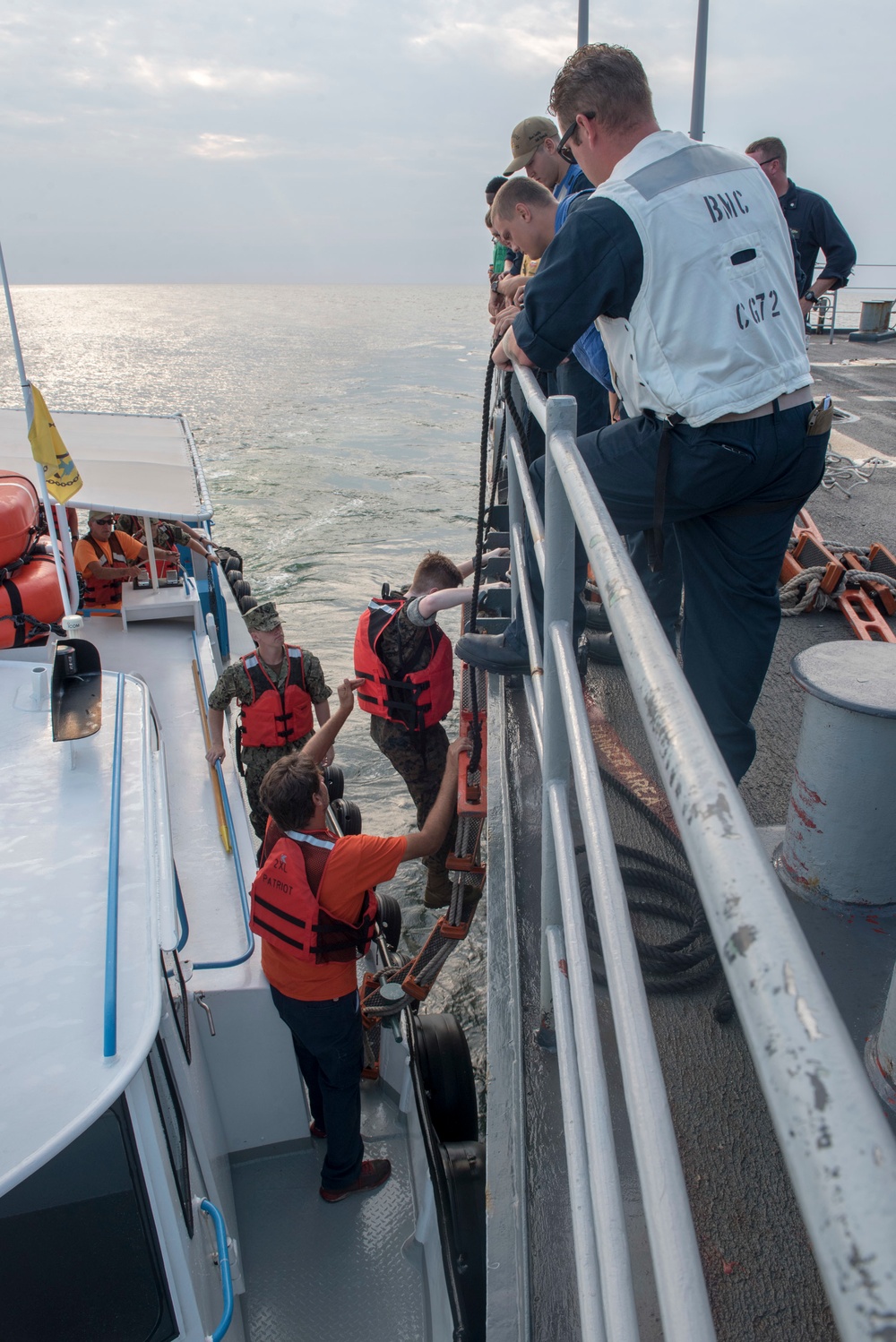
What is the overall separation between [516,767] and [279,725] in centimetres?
349

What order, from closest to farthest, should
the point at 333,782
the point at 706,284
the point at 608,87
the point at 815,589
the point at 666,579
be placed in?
the point at 706,284 → the point at 608,87 → the point at 666,579 → the point at 815,589 → the point at 333,782

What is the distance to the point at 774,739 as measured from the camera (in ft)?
11.8

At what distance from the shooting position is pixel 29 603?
681 centimetres

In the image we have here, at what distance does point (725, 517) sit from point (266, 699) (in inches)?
182

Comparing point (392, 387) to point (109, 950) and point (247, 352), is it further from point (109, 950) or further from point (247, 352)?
point (109, 950)

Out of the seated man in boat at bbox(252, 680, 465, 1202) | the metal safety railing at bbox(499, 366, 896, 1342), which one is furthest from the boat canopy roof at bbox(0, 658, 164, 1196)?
the metal safety railing at bbox(499, 366, 896, 1342)

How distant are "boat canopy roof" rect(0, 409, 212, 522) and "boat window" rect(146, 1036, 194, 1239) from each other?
19.9 feet

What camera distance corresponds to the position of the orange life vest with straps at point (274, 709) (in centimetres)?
646

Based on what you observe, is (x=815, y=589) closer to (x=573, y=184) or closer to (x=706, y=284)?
(x=573, y=184)

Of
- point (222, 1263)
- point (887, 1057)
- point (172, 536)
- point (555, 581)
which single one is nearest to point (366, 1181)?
point (222, 1263)

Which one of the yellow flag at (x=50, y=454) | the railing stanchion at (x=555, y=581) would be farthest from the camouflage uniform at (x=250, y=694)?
the railing stanchion at (x=555, y=581)

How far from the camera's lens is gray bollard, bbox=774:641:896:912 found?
218 centimetres

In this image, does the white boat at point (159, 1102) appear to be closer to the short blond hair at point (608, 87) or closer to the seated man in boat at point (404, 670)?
the seated man in boat at point (404, 670)

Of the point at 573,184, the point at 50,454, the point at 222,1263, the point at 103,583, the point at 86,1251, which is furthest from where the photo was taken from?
the point at 103,583
